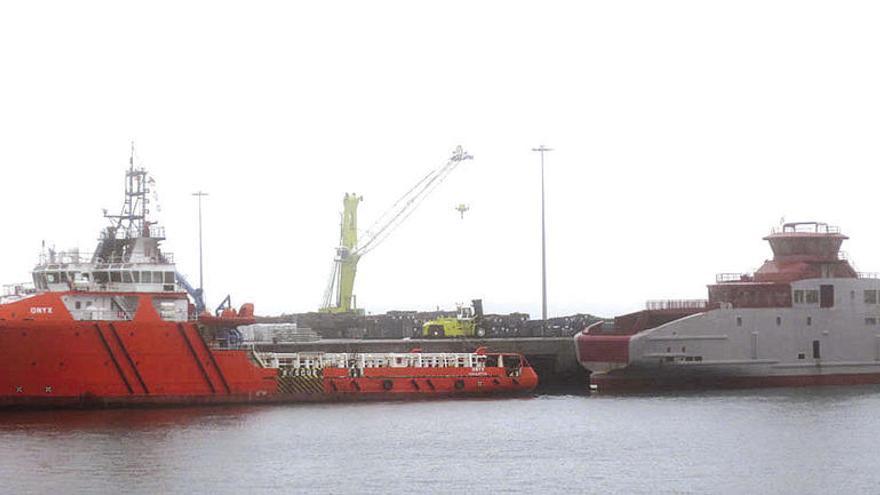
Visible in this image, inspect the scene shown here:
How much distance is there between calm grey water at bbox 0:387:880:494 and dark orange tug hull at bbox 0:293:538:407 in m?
0.92

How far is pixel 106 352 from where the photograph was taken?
5250cm

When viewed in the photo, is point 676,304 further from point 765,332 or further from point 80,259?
point 80,259

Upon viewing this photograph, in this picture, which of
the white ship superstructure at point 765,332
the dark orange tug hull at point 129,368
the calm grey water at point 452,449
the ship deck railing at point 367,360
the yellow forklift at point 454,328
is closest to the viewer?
the calm grey water at point 452,449

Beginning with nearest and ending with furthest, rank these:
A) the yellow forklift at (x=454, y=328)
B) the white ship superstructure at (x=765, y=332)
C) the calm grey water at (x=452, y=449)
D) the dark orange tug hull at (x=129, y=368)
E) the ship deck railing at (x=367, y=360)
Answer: the calm grey water at (x=452, y=449), the dark orange tug hull at (x=129, y=368), the ship deck railing at (x=367, y=360), the white ship superstructure at (x=765, y=332), the yellow forklift at (x=454, y=328)

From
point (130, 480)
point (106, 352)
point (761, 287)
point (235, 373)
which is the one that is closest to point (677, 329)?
point (761, 287)

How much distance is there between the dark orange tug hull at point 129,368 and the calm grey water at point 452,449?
920mm

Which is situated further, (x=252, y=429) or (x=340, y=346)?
(x=340, y=346)

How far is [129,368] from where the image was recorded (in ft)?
174

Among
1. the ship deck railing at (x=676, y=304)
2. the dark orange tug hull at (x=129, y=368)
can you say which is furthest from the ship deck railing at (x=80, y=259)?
the ship deck railing at (x=676, y=304)

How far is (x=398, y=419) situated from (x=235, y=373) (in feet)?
23.1

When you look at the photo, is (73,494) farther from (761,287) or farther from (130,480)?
(761,287)

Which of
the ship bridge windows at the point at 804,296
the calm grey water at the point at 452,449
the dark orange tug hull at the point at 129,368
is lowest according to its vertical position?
the calm grey water at the point at 452,449

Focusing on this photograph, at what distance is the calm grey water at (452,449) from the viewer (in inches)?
1561

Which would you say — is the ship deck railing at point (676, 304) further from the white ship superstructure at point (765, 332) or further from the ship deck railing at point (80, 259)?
the ship deck railing at point (80, 259)
